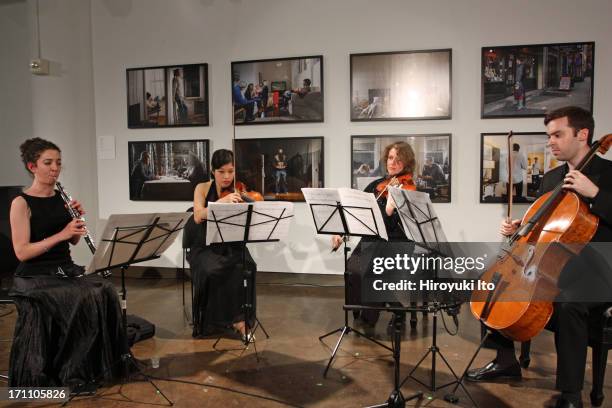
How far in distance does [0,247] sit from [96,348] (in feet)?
6.48

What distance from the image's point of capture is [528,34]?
4566mm

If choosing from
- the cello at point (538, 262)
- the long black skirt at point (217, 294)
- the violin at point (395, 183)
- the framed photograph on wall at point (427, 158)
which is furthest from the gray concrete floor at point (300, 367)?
the framed photograph on wall at point (427, 158)

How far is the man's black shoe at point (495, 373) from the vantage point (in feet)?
9.39

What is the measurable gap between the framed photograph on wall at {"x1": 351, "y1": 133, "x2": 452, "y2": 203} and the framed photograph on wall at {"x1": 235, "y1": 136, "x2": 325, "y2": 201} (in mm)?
556

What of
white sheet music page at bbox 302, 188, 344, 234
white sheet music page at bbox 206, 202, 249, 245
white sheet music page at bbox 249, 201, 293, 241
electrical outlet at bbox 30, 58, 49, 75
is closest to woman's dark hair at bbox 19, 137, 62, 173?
white sheet music page at bbox 206, 202, 249, 245

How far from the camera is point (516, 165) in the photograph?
464 centimetres

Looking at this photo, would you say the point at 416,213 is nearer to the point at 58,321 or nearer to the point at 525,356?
the point at 525,356

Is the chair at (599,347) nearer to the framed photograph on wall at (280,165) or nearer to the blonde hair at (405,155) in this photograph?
the blonde hair at (405,155)

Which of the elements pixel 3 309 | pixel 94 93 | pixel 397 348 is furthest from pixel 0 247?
pixel 397 348

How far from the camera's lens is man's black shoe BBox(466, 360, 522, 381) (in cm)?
286

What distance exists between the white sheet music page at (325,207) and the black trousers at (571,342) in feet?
4.74

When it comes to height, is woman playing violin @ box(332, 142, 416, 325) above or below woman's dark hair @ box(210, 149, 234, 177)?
below

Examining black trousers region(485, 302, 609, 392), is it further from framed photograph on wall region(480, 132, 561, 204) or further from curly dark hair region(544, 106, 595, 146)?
framed photograph on wall region(480, 132, 561, 204)

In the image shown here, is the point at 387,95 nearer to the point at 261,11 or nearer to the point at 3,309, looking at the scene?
the point at 261,11
